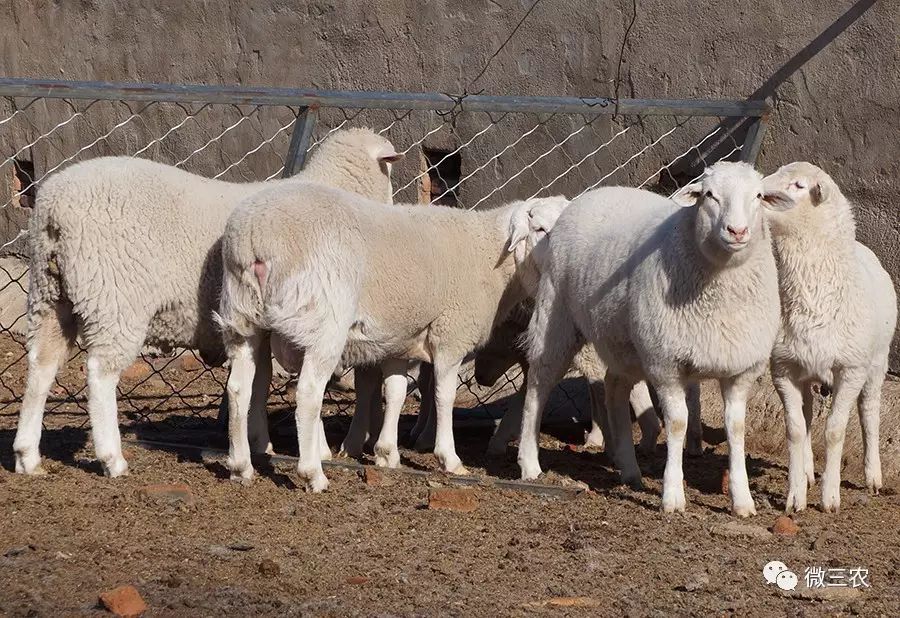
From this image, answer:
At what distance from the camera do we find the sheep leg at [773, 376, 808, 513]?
539cm

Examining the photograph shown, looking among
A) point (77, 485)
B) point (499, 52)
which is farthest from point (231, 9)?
point (77, 485)

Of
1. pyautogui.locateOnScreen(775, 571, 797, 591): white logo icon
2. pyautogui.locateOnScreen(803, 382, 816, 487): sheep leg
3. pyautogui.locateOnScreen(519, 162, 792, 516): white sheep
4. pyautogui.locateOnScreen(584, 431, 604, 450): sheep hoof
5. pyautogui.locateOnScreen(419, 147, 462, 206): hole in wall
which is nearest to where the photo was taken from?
pyautogui.locateOnScreen(775, 571, 797, 591): white logo icon

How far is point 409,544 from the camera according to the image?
15.7 ft

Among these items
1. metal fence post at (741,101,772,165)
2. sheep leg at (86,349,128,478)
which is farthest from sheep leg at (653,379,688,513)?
sheep leg at (86,349,128,478)

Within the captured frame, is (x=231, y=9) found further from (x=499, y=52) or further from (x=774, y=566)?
(x=774, y=566)

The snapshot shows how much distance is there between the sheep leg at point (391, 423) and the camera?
Answer: 6.09 m

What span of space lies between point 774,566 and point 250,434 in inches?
105

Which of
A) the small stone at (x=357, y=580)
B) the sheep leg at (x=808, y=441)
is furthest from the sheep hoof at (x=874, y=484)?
the small stone at (x=357, y=580)

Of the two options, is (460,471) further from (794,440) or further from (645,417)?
(794,440)

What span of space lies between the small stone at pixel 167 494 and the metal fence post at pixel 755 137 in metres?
3.54

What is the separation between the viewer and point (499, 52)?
8312mm

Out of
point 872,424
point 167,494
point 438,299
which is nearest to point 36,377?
point 167,494

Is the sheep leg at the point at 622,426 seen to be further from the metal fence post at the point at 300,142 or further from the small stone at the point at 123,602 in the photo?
the small stone at the point at 123,602

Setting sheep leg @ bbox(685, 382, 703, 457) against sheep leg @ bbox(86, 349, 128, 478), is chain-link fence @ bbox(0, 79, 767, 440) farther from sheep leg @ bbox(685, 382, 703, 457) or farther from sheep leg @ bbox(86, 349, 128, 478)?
sheep leg @ bbox(86, 349, 128, 478)
